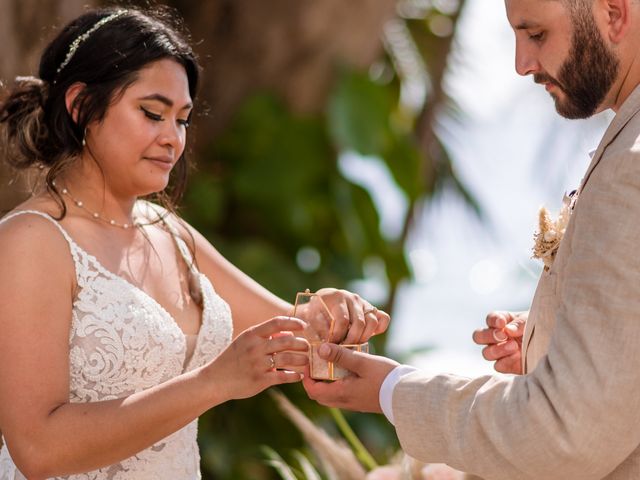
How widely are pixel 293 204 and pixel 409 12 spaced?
3691mm

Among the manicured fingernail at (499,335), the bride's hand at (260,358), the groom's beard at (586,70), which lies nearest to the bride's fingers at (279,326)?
the bride's hand at (260,358)

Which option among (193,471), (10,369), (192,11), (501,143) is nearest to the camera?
(10,369)

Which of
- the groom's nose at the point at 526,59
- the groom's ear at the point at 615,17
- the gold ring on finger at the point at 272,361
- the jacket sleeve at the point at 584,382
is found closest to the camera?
the jacket sleeve at the point at 584,382

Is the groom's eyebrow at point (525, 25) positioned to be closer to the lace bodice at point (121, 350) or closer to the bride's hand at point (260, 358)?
the bride's hand at point (260, 358)

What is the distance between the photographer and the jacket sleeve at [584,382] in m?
1.93

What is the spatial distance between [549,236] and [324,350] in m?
0.63

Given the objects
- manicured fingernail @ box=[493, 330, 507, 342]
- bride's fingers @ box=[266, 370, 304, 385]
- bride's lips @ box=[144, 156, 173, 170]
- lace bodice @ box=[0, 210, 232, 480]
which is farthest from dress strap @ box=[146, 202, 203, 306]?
manicured fingernail @ box=[493, 330, 507, 342]

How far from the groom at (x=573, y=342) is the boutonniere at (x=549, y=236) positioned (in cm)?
Result: 5

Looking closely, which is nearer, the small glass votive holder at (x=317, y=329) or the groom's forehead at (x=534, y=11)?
the groom's forehead at (x=534, y=11)

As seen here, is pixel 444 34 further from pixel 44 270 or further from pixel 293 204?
pixel 44 270

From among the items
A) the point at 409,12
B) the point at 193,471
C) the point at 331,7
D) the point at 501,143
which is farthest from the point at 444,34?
the point at 501,143

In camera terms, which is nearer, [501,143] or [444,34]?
[444,34]

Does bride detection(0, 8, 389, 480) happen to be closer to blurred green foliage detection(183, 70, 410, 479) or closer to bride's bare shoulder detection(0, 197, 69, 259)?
bride's bare shoulder detection(0, 197, 69, 259)

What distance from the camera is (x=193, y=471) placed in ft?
10.3
